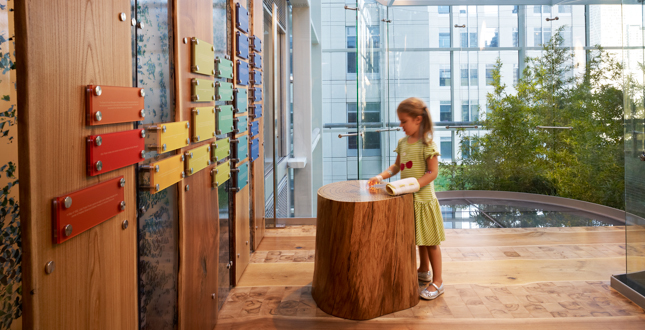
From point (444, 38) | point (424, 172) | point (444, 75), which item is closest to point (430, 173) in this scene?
point (424, 172)

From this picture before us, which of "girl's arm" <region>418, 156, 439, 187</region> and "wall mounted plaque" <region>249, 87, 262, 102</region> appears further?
"wall mounted plaque" <region>249, 87, 262, 102</region>

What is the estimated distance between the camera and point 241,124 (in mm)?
2799

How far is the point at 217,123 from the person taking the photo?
7.47 ft

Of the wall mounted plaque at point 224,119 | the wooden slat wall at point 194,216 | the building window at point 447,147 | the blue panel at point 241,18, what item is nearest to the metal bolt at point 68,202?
the wooden slat wall at point 194,216

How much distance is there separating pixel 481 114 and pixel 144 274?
4844 mm

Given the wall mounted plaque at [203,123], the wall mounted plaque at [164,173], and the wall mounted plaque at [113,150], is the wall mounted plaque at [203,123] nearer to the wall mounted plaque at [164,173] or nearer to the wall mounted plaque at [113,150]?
the wall mounted plaque at [164,173]

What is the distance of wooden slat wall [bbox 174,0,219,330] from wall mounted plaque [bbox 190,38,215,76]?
24 millimetres

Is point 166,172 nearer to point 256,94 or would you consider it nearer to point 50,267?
point 50,267

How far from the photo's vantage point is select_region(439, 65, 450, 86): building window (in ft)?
17.6

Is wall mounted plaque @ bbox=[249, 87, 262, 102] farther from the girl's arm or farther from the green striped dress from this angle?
the girl's arm

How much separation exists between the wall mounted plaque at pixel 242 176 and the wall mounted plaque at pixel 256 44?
0.83m

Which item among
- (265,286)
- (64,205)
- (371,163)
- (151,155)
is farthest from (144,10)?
(371,163)

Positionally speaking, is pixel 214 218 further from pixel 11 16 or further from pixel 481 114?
pixel 481 114

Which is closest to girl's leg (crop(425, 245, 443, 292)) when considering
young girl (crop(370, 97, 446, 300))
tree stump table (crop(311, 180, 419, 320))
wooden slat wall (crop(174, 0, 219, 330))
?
young girl (crop(370, 97, 446, 300))
